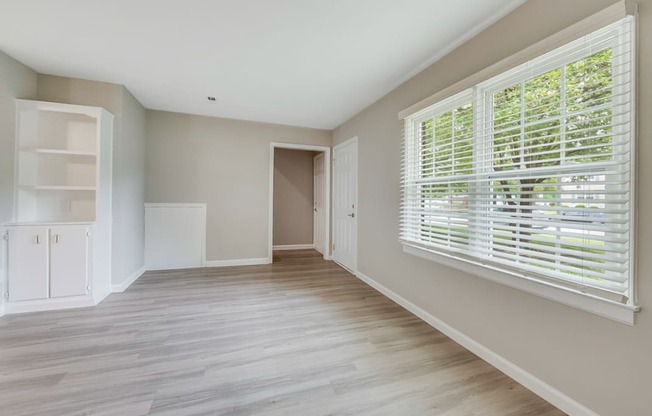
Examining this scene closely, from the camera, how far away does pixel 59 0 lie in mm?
1773

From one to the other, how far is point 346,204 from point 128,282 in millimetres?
3168

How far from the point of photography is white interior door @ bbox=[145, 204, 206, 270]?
13.3ft

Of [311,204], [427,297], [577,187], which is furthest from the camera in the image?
[311,204]

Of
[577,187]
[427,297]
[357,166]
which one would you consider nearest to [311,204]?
[357,166]

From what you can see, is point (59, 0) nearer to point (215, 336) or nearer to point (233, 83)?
point (233, 83)

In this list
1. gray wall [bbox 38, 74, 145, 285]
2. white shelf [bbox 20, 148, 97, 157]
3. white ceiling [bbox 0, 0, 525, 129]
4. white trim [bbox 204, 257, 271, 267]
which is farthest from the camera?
white trim [bbox 204, 257, 271, 267]

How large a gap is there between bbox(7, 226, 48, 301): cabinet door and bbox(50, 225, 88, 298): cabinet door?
0.06 meters

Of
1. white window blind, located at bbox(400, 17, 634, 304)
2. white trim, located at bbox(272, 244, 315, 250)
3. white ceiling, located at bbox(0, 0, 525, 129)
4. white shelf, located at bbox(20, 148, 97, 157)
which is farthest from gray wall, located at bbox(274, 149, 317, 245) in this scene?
white window blind, located at bbox(400, 17, 634, 304)

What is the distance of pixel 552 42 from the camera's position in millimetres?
1508

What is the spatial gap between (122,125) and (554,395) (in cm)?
456

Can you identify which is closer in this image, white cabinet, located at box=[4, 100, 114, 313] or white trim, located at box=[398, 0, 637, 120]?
white trim, located at box=[398, 0, 637, 120]

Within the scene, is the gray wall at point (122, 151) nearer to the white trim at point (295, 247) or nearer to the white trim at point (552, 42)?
the white trim at point (295, 247)

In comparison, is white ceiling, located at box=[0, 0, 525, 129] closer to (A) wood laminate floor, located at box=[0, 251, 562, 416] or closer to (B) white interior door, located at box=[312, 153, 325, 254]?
(A) wood laminate floor, located at box=[0, 251, 562, 416]

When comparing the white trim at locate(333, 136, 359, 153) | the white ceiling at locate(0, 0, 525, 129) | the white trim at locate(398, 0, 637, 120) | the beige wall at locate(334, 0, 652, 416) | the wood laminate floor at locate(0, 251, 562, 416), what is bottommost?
the wood laminate floor at locate(0, 251, 562, 416)
